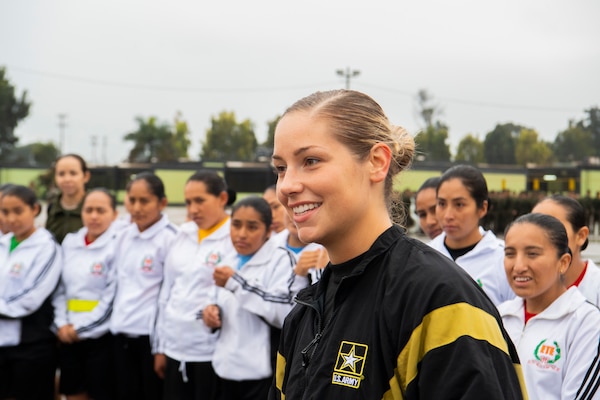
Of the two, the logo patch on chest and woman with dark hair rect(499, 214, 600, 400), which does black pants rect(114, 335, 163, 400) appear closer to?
woman with dark hair rect(499, 214, 600, 400)

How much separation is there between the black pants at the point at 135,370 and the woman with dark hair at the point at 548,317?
2.84 metres

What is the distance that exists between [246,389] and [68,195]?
2.67 metres

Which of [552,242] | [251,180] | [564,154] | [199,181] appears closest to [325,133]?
[552,242]

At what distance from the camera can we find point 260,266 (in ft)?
14.3

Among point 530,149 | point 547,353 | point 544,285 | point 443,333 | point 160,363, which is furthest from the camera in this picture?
point 530,149

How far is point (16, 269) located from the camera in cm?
528

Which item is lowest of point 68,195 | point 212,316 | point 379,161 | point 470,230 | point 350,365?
point 212,316

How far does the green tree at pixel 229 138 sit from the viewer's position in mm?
A: 75812

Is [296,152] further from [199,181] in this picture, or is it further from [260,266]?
[199,181]

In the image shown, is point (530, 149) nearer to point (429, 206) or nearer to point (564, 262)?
point (429, 206)

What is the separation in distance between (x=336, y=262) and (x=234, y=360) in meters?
2.72

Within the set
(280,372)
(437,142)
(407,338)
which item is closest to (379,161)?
(407,338)

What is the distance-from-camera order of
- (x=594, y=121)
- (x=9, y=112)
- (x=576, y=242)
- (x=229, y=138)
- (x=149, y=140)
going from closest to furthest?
(x=576, y=242), (x=594, y=121), (x=9, y=112), (x=149, y=140), (x=229, y=138)

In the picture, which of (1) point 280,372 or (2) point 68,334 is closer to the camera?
(1) point 280,372
